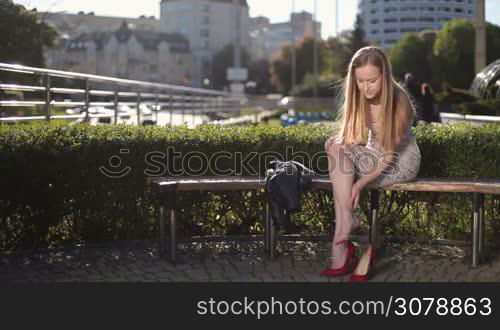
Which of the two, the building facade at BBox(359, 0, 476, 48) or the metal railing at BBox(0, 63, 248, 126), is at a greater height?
the building facade at BBox(359, 0, 476, 48)

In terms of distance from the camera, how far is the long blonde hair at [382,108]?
17.9ft

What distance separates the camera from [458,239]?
21.5 ft

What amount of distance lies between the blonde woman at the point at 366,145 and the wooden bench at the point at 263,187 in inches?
8.8

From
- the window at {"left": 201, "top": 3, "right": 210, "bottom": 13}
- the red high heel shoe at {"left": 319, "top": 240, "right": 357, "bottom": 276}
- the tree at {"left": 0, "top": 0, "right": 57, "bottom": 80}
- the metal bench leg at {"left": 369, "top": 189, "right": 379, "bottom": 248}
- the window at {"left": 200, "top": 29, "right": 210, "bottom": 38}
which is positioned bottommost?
the red high heel shoe at {"left": 319, "top": 240, "right": 357, "bottom": 276}

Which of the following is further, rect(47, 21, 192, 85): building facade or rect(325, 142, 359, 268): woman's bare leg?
rect(47, 21, 192, 85): building facade

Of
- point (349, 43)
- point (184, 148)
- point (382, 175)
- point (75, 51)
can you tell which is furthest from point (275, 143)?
point (75, 51)

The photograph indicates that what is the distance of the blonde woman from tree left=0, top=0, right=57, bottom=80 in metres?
8.29

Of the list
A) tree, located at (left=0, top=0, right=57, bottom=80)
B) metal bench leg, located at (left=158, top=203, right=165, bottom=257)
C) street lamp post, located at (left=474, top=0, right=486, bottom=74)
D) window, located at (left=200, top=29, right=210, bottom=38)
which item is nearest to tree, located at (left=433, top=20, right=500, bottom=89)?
street lamp post, located at (left=474, top=0, right=486, bottom=74)

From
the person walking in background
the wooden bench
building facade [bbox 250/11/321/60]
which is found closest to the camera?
the wooden bench

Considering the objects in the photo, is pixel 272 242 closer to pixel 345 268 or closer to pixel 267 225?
pixel 267 225

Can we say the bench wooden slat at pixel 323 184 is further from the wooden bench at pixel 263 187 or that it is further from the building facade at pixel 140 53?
the building facade at pixel 140 53

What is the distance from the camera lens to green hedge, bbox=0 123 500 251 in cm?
623

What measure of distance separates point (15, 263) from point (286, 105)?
66578 millimetres

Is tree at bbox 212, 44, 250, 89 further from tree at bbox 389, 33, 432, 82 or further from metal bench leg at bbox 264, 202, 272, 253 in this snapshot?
metal bench leg at bbox 264, 202, 272, 253
